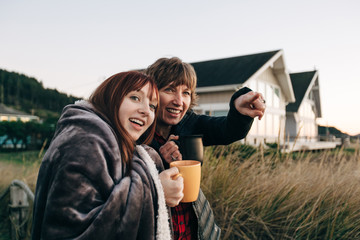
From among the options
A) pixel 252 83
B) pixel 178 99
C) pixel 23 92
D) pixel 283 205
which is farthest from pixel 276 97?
pixel 23 92

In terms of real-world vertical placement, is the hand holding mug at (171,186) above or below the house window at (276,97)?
below

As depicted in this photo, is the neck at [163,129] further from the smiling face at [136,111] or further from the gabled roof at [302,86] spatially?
the gabled roof at [302,86]

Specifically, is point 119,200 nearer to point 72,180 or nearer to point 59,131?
point 72,180

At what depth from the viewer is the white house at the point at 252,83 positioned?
1377cm

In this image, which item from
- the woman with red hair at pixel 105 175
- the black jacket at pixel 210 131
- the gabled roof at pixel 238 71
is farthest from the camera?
the gabled roof at pixel 238 71

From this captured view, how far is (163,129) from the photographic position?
176cm

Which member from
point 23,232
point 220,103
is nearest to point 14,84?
point 220,103

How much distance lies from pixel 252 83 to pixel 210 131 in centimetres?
1344

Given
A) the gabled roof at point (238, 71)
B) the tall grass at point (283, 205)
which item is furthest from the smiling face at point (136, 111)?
the gabled roof at point (238, 71)

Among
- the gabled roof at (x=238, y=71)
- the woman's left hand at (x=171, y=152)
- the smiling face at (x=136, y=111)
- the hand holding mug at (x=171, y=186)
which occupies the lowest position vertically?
the hand holding mug at (x=171, y=186)

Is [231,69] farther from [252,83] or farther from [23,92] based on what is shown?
[23,92]

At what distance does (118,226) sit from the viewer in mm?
946

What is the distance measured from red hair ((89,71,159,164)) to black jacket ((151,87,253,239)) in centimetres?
45

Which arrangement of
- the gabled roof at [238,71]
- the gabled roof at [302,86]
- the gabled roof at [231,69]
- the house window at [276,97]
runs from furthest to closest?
the gabled roof at [302,86] < the house window at [276,97] < the gabled roof at [231,69] < the gabled roof at [238,71]
